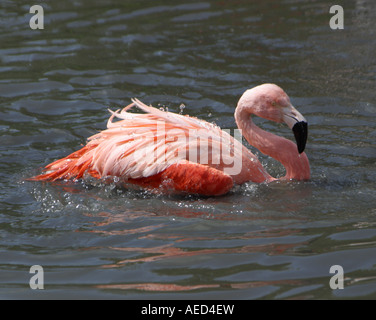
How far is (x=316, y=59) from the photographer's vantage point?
1005 cm

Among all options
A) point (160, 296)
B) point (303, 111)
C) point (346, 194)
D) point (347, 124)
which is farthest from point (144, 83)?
point (160, 296)

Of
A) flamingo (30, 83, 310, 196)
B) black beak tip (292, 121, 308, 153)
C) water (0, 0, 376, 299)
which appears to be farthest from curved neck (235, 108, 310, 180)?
black beak tip (292, 121, 308, 153)

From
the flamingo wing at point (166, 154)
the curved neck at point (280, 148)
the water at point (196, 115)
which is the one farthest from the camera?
the curved neck at point (280, 148)

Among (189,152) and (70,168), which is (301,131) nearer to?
(189,152)

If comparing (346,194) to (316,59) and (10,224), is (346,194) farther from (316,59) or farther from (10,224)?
(316,59)

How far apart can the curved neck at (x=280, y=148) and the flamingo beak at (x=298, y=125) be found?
218 mm

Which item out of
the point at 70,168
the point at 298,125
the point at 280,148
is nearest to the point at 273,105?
the point at 298,125

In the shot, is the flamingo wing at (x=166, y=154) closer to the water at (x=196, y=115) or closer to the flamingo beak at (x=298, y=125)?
the water at (x=196, y=115)

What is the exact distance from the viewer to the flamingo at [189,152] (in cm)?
620

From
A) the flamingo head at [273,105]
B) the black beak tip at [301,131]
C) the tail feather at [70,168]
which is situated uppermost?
the flamingo head at [273,105]

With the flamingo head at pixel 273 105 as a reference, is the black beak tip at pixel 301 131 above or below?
below

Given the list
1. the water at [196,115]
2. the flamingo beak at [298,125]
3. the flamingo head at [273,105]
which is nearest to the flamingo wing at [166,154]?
the water at [196,115]

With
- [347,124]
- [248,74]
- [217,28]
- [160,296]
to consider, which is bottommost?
[160,296]

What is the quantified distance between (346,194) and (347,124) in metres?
2.07
